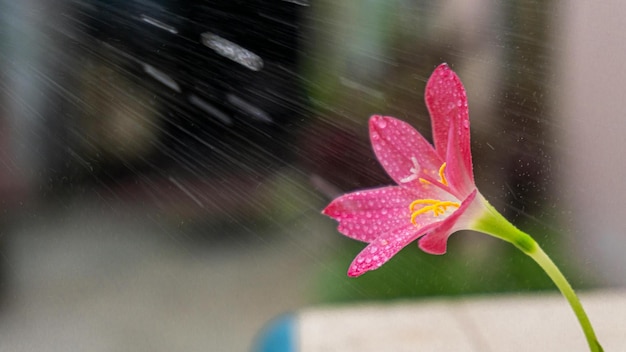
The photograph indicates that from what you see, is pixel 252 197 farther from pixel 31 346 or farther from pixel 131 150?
pixel 31 346

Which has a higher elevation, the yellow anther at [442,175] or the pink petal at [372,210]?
the yellow anther at [442,175]

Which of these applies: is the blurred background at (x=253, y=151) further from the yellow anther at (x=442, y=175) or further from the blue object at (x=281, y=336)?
the yellow anther at (x=442, y=175)

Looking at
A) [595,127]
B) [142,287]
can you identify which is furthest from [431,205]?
[142,287]

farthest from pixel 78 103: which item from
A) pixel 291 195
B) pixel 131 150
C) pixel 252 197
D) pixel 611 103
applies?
pixel 611 103

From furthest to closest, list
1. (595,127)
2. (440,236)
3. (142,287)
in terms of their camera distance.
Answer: (142,287) → (595,127) → (440,236)

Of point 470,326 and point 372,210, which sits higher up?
point 372,210

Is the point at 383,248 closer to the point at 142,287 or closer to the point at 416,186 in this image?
the point at 416,186

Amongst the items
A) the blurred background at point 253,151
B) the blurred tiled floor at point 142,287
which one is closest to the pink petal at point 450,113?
the blurred background at point 253,151
